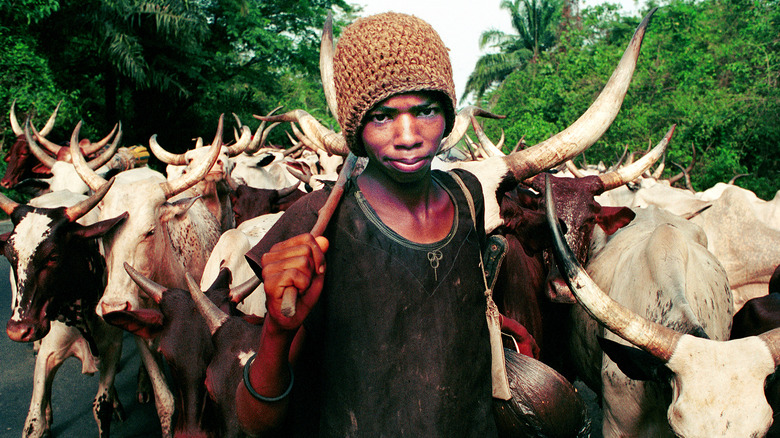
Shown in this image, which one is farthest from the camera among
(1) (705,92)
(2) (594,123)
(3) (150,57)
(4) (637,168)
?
(3) (150,57)

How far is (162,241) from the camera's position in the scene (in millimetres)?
4133

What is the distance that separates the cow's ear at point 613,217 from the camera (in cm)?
400

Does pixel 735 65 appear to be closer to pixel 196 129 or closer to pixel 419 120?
pixel 419 120

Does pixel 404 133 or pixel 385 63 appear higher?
pixel 385 63

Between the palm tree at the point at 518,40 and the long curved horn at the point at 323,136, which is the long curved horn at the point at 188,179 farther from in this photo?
the palm tree at the point at 518,40

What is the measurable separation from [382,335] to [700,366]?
1465 millimetres

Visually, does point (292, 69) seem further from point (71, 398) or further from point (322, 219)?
point (322, 219)

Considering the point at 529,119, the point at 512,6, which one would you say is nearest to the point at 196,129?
the point at 529,119

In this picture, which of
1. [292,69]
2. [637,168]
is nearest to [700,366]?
[637,168]

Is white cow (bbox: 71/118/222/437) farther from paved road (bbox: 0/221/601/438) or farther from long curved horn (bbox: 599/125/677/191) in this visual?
long curved horn (bbox: 599/125/677/191)

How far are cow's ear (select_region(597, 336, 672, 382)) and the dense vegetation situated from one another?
9.76 metres

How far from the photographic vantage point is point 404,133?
57.2 inches

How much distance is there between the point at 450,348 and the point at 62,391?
576 centimetres

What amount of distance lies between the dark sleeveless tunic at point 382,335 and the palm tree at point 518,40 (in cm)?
3126
